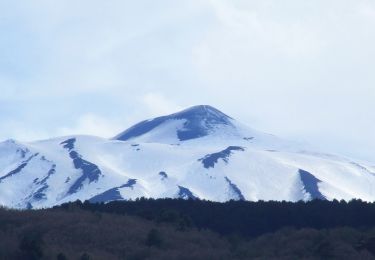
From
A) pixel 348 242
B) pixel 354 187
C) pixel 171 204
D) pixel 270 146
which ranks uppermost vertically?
pixel 270 146

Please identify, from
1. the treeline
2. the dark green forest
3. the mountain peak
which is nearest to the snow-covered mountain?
the mountain peak

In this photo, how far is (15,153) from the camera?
162375 millimetres

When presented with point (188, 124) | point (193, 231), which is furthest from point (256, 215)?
point (188, 124)

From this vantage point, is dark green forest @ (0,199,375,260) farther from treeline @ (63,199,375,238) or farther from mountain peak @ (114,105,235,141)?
mountain peak @ (114,105,235,141)

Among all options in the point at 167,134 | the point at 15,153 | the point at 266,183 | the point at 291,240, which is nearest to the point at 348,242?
the point at 291,240

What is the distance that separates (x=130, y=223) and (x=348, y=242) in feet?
38.5

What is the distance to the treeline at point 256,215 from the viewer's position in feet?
221

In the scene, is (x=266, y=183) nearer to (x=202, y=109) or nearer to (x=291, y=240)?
(x=202, y=109)

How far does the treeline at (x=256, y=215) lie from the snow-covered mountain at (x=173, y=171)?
59.8 meters

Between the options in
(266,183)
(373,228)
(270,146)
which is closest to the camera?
(373,228)

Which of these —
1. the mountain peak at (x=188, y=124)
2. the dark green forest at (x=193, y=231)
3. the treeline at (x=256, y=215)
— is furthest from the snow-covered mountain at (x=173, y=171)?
the dark green forest at (x=193, y=231)

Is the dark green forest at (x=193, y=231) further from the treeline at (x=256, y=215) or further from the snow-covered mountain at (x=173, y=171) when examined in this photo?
the snow-covered mountain at (x=173, y=171)

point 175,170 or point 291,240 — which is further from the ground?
point 175,170

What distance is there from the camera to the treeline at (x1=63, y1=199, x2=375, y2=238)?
221 feet
